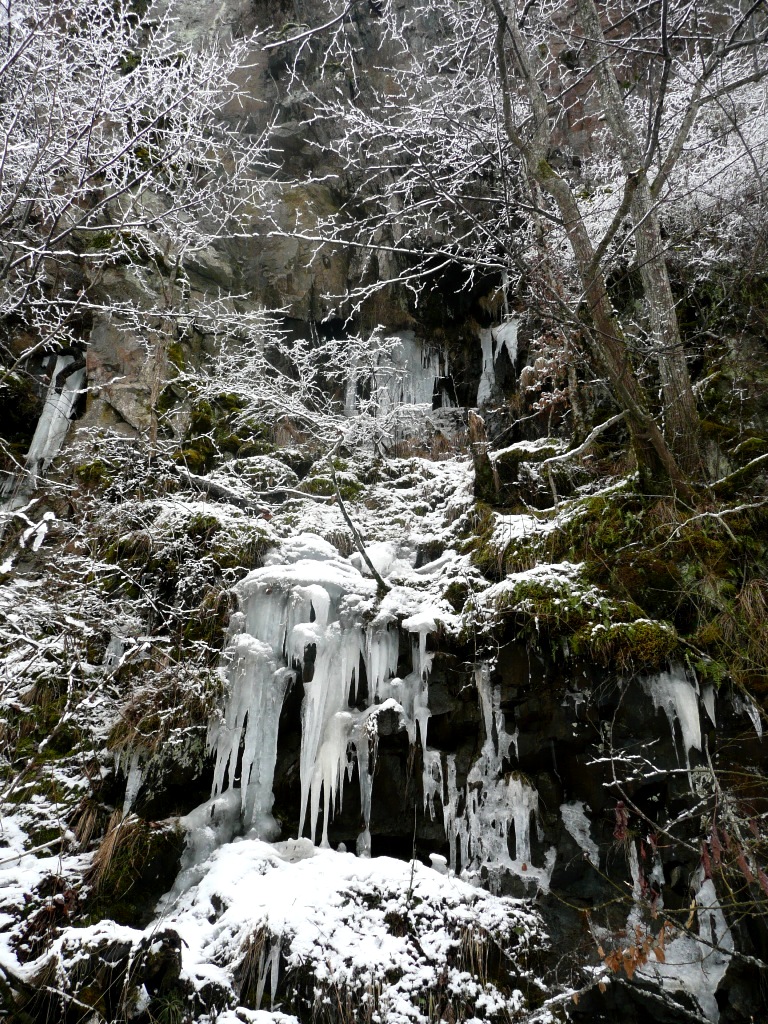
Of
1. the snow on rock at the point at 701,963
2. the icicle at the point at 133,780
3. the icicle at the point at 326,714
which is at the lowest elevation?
the snow on rock at the point at 701,963

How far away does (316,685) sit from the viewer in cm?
491

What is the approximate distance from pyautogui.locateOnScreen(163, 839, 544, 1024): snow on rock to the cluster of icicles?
37 cm

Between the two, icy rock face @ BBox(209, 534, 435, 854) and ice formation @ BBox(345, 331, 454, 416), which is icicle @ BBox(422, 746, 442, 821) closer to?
icy rock face @ BBox(209, 534, 435, 854)

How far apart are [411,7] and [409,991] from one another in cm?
1375

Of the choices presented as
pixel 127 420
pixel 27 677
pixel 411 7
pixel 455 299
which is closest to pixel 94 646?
pixel 27 677

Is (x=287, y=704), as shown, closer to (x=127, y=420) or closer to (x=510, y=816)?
(x=510, y=816)

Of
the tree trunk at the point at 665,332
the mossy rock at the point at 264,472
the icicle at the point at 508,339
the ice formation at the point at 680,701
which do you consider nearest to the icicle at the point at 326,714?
the ice formation at the point at 680,701

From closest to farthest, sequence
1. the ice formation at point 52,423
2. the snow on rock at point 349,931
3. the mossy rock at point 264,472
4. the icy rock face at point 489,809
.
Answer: the snow on rock at point 349,931 → the icy rock face at point 489,809 → the ice formation at point 52,423 → the mossy rock at point 264,472

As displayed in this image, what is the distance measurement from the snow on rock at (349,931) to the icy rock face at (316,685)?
0.47 m

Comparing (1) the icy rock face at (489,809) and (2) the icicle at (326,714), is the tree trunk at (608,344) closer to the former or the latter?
(1) the icy rock face at (489,809)

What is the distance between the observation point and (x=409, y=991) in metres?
3.58

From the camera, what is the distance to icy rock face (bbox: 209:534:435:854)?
4.70 metres

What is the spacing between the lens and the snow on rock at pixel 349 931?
3.55m

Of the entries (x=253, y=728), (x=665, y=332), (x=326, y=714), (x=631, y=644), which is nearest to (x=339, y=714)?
(x=326, y=714)
